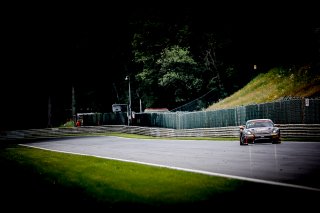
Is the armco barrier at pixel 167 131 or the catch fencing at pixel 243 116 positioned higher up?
the catch fencing at pixel 243 116

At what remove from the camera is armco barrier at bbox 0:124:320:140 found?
79.3 ft

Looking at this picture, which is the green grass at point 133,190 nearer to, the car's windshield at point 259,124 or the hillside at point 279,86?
the car's windshield at point 259,124

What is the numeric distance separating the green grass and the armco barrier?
1514 centimetres

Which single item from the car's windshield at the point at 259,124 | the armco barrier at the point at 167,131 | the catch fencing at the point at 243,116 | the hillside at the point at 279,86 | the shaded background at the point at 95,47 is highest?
the shaded background at the point at 95,47

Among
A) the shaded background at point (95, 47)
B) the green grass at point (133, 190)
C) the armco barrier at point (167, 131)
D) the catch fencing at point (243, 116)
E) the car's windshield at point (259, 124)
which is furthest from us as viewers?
the shaded background at point (95, 47)

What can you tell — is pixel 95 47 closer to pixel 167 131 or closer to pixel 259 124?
pixel 167 131

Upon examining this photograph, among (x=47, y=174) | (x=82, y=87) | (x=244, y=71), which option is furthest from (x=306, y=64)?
(x=82, y=87)

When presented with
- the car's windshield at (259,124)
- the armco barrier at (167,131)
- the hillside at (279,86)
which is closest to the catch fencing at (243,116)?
the armco barrier at (167,131)

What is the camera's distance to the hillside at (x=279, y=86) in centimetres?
3550

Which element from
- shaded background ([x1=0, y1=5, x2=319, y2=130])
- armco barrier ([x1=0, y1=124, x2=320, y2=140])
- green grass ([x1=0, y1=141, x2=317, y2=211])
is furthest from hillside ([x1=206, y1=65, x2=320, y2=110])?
green grass ([x1=0, y1=141, x2=317, y2=211])

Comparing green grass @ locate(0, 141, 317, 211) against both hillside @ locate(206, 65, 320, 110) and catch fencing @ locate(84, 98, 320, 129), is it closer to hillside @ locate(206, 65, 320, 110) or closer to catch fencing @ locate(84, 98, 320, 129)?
catch fencing @ locate(84, 98, 320, 129)

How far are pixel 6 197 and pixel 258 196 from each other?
5172mm

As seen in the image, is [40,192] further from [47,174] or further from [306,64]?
[306,64]

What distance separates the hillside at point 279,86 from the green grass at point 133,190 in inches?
963
